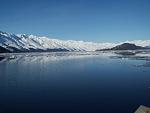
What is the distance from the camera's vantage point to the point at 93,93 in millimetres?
30781

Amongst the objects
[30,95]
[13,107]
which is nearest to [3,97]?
[30,95]

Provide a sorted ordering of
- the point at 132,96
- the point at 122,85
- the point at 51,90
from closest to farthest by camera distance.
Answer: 1. the point at 132,96
2. the point at 51,90
3. the point at 122,85

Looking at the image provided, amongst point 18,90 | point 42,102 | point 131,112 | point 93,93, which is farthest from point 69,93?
point 131,112

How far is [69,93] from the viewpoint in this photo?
30.8 meters

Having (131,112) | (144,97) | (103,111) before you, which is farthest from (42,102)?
(144,97)

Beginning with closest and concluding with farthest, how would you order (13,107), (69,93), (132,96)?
(13,107) → (132,96) → (69,93)

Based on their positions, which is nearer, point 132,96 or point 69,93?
point 132,96

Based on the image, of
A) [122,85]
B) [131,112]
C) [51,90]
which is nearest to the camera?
[131,112]

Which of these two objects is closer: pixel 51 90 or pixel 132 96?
pixel 132 96

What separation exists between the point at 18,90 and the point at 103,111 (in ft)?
47.0

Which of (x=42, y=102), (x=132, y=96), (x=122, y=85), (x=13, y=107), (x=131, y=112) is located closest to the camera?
(x=131, y=112)

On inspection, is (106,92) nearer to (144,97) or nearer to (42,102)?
(144,97)

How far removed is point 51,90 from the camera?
32.9 m

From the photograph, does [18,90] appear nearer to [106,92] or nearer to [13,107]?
[13,107]
